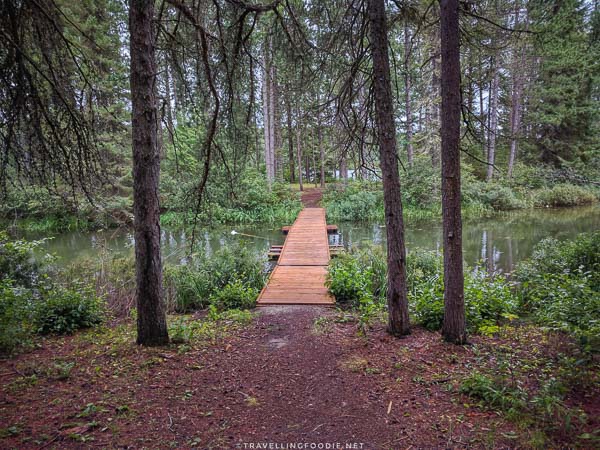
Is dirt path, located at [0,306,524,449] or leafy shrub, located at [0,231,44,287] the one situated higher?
leafy shrub, located at [0,231,44,287]

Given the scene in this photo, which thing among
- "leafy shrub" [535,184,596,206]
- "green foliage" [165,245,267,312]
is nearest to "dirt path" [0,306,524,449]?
"green foliage" [165,245,267,312]

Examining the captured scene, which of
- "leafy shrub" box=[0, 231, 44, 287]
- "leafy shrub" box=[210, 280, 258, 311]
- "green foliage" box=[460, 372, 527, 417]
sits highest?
"leafy shrub" box=[0, 231, 44, 287]

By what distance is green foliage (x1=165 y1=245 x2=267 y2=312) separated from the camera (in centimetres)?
600

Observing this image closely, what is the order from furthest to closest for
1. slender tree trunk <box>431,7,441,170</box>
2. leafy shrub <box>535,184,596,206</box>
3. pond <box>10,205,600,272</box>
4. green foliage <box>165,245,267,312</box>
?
leafy shrub <box>535,184,596,206</box> → slender tree trunk <box>431,7,441,170</box> → pond <box>10,205,600,272</box> → green foliage <box>165,245,267,312</box>

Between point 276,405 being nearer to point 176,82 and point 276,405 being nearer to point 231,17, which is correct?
point 176,82

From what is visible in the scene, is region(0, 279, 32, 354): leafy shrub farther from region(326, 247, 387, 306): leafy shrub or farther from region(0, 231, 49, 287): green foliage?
region(326, 247, 387, 306): leafy shrub

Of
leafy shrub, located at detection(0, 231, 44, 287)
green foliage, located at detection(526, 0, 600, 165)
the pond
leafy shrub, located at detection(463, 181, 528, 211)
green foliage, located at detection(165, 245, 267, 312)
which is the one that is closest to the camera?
leafy shrub, located at detection(0, 231, 44, 287)

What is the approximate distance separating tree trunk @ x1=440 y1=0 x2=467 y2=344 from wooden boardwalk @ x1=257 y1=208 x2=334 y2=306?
2.32 metres

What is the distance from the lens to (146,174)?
333 cm

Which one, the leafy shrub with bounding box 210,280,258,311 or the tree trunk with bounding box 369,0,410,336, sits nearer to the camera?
the tree trunk with bounding box 369,0,410,336

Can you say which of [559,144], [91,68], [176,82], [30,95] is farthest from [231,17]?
[559,144]

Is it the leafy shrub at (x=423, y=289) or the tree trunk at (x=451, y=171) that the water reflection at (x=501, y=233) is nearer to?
the leafy shrub at (x=423, y=289)

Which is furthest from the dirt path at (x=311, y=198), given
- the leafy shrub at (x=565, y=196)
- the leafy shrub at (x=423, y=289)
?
the leafy shrub at (x=565, y=196)

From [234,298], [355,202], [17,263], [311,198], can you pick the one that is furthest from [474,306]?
[311,198]
